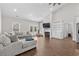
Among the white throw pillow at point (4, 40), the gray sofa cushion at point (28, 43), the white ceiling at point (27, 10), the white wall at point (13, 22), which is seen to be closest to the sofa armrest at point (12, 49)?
the white throw pillow at point (4, 40)

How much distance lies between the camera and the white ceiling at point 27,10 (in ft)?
10.6

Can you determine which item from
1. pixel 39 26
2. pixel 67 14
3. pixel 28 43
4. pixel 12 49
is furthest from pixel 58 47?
pixel 12 49

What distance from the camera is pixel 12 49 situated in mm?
3588

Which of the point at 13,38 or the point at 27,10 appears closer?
the point at 27,10

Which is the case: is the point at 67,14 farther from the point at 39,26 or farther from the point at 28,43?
the point at 28,43

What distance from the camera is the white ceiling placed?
3242 mm

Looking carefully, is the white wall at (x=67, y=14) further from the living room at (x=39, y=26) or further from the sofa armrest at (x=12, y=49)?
the sofa armrest at (x=12, y=49)

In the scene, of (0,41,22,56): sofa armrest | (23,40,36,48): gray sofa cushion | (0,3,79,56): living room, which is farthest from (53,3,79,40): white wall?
(0,41,22,56): sofa armrest

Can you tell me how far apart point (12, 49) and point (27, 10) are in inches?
56.2

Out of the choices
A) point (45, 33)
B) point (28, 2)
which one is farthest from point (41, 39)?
point (28, 2)

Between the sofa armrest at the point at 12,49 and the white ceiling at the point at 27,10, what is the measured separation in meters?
1.03

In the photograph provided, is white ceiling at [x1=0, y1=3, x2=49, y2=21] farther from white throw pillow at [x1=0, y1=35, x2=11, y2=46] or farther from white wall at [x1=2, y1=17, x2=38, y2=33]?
white throw pillow at [x1=0, y1=35, x2=11, y2=46]

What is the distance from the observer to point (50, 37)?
12.5ft

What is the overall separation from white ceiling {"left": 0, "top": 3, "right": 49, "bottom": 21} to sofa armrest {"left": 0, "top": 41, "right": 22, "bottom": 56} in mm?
1028
